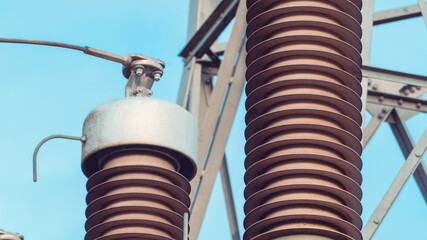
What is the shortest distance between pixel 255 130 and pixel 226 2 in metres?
8.12

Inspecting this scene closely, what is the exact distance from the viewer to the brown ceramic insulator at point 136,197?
5262mm

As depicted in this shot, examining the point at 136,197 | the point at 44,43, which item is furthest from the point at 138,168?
the point at 44,43

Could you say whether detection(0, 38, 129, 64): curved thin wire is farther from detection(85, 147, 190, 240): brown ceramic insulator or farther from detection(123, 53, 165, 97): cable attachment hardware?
detection(85, 147, 190, 240): brown ceramic insulator

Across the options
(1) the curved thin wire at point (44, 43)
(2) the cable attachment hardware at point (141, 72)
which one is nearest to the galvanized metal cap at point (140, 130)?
(2) the cable attachment hardware at point (141, 72)

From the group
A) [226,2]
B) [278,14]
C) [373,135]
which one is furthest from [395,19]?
[278,14]

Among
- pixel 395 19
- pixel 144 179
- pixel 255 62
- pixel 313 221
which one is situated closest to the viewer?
pixel 313 221

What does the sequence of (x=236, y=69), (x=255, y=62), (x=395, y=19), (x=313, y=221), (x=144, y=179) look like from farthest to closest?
1. (x=395, y=19)
2. (x=236, y=69)
3. (x=255, y=62)
4. (x=144, y=179)
5. (x=313, y=221)

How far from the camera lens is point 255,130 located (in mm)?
5566

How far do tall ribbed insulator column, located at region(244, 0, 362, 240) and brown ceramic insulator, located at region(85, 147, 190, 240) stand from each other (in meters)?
0.40

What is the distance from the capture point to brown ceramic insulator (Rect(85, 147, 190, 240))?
5.26 metres

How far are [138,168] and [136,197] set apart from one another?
0.18 meters

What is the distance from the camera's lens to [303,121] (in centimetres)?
536

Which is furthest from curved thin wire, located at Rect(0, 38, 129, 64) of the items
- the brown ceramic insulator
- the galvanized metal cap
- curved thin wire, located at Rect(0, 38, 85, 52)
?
the brown ceramic insulator

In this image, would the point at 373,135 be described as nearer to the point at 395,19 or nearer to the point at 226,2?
the point at 395,19
